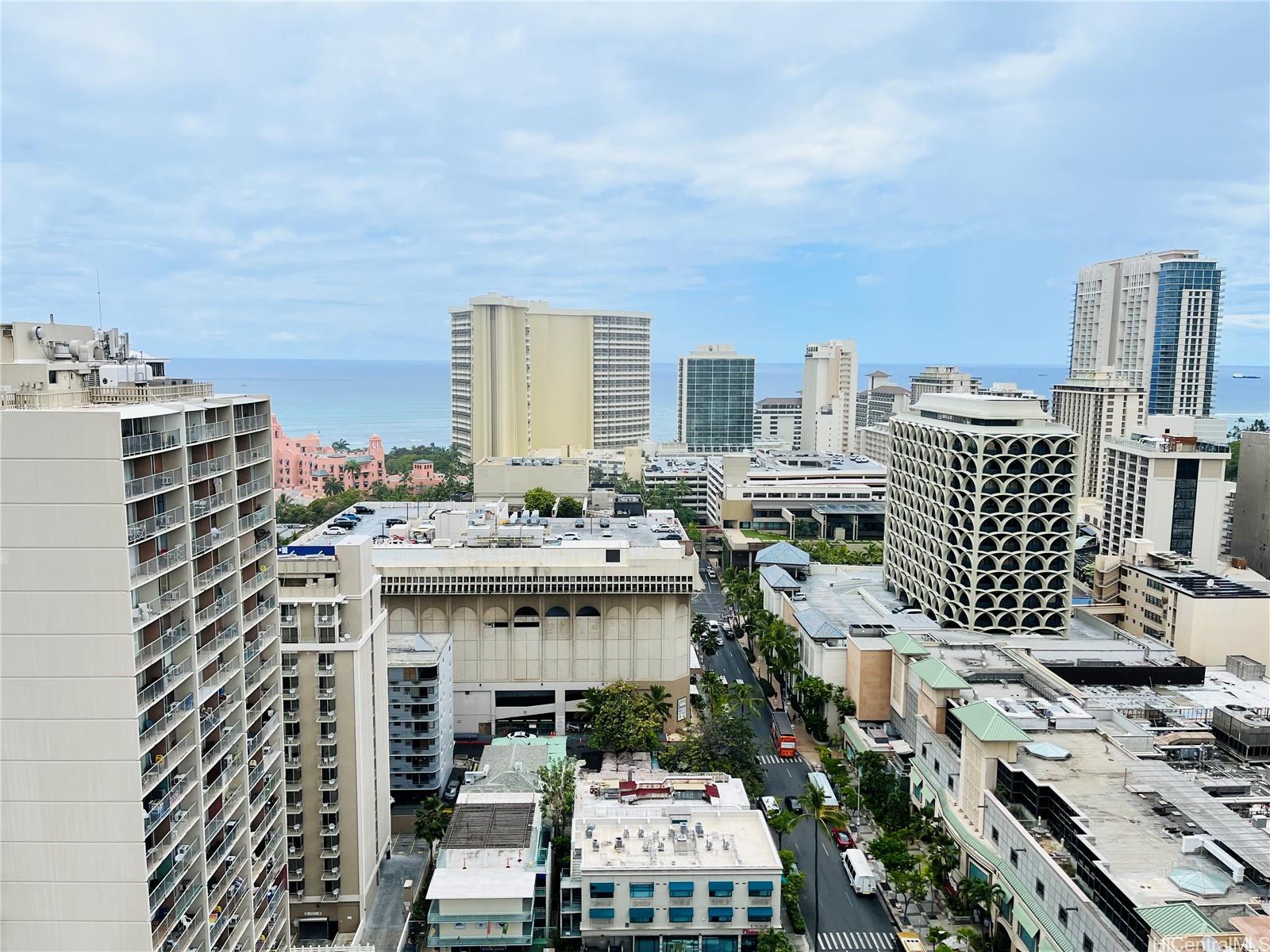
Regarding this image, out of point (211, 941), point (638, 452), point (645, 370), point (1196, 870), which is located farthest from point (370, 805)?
point (645, 370)

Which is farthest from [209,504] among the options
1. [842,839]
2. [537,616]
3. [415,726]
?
[537,616]

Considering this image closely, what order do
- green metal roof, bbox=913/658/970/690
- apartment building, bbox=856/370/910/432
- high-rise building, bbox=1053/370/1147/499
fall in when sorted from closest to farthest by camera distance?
green metal roof, bbox=913/658/970/690 → high-rise building, bbox=1053/370/1147/499 → apartment building, bbox=856/370/910/432

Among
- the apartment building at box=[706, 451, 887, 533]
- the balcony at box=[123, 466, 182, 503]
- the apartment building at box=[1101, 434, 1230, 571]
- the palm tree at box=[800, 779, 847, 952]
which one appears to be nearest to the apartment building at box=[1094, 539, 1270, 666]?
the apartment building at box=[1101, 434, 1230, 571]

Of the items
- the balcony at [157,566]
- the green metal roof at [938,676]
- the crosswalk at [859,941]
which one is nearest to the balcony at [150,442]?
the balcony at [157,566]

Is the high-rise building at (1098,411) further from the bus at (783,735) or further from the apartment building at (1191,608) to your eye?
the bus at (783,735)

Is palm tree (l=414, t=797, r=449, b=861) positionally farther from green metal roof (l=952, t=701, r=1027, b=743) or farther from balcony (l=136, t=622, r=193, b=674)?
green metal roof (l=952, t=701, r=1027, b=743)

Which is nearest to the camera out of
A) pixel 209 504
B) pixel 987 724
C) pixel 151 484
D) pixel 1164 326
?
pixel 151 484

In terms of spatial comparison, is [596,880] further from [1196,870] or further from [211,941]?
[1196,870]

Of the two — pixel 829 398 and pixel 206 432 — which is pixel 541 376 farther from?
pixel 206 432
